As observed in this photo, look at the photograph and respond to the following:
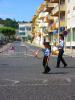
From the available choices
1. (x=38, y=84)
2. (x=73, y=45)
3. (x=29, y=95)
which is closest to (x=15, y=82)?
(x=38, y=84)

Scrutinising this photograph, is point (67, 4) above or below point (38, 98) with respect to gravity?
above

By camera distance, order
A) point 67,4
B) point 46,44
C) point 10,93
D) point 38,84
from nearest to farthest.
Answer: point 10,93, point 38,84, point 46,44, point 67,4

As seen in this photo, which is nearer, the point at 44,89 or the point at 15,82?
the point at 44,89

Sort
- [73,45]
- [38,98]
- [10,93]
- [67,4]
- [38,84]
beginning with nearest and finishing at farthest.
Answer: [38,98], [10,93], [38,84], [73,45], [67,4]

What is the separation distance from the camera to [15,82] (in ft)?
55.5

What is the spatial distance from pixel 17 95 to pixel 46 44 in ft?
29.1

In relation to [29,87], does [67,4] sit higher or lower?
higher

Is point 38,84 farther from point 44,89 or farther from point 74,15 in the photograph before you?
point 74,15

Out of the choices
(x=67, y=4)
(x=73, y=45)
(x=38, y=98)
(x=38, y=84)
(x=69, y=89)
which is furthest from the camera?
(x=67, y=4)

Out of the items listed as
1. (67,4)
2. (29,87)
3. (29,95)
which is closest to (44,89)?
(29,87)

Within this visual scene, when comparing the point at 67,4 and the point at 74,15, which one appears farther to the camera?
the point at 67,4

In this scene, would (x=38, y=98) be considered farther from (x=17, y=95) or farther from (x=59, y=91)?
(x=59, y=91)

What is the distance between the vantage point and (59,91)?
46.0 ft

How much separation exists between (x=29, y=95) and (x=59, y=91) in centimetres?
137
